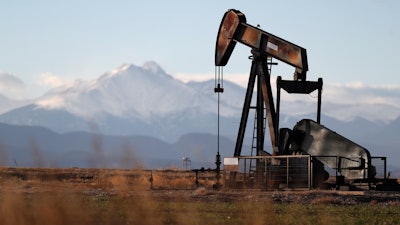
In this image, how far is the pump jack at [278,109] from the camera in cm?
3572

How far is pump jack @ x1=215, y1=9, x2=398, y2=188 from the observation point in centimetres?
3572

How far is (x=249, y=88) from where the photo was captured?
4212 cm

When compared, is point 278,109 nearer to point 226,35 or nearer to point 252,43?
point 252,43

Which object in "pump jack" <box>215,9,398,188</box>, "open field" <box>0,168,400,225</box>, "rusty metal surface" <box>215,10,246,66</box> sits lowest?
"open field" <box>0,168,400,225</box>

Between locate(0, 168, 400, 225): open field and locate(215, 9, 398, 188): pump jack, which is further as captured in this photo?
locate(215, 9, 398, 188): pump jack

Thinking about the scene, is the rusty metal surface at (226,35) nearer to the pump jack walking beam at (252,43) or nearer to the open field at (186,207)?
the pump jack walking beam at (252,43)

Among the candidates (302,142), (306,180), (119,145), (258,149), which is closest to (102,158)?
(119,145)

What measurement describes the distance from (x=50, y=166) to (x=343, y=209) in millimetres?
12784

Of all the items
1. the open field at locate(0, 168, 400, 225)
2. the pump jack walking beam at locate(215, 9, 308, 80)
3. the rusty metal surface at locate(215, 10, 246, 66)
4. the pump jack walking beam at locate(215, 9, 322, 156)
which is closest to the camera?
the open field at locate(0, 168, 400, 225)

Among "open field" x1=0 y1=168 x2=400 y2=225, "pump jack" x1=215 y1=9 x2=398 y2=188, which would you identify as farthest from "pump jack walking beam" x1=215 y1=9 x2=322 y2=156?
"open field" x1=0 y1=168 x2=400 y2=225

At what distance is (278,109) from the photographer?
38969 millimetres

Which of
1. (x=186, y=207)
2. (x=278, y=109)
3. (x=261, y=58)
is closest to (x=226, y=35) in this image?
(x=261, y=58)

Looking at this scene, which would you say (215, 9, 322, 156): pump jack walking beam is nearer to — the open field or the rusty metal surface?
the rusty metal surface

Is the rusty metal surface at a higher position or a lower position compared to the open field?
higher
